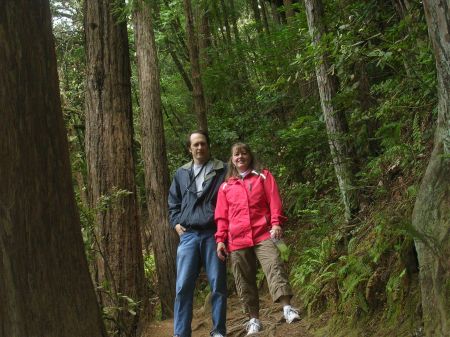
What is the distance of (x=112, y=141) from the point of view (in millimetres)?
8047

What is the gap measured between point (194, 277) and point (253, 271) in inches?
25.8

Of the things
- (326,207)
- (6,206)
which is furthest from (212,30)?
(6,206)

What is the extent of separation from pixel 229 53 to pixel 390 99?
862 centimetres

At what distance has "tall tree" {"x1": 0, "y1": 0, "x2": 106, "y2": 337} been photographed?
102 inches

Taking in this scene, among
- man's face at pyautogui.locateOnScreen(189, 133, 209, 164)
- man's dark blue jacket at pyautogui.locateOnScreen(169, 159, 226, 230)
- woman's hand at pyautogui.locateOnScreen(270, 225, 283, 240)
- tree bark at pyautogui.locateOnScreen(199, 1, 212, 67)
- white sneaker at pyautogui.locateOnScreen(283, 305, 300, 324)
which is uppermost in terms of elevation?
tree bark at pyautogui.locateOnScreen(199, 1, 212, 67)

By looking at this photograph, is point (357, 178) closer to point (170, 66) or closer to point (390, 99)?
point (390, 99)

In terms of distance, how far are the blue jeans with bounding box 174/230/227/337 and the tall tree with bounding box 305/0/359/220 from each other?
1.79m

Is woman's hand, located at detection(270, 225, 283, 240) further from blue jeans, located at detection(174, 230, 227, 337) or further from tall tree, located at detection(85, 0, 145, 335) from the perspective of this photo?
tall tree, located at detection(85, 0, 145, 335)

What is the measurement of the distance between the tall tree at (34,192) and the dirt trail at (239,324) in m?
3.26

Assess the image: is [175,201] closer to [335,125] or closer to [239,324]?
[239,324]

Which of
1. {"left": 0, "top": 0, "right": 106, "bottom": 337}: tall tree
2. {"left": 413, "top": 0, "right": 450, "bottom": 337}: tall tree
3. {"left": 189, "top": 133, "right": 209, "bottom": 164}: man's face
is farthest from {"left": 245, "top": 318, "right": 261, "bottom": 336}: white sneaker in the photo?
{"left": 0, "top": 0, "right": 106, "bottom": 337}: tall tree

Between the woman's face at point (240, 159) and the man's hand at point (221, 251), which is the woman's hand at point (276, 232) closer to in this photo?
the man's hand at point (221, 251)

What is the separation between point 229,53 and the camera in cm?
1386

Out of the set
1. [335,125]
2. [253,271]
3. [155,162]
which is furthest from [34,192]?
[155,162]
